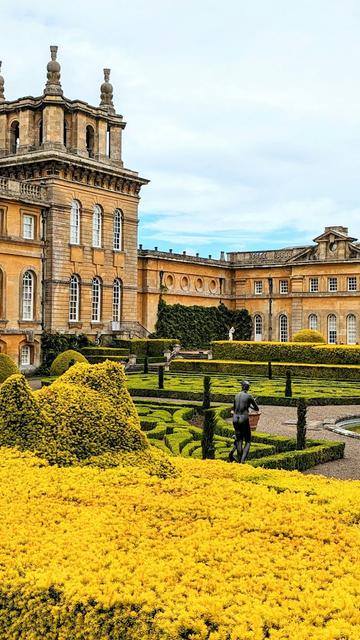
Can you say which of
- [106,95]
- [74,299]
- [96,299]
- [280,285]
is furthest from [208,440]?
[280,285]

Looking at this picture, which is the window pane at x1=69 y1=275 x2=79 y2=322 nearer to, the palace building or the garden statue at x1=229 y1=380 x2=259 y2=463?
the palace building

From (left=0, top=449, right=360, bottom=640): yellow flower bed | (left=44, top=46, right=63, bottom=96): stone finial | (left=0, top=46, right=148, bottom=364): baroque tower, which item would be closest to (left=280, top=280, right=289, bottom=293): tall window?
(left=0, top=46, right=148, bottom=364): baroque tower

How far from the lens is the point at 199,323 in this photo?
51688 millimetres

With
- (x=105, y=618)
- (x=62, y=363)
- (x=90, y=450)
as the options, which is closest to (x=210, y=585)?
(x=105, y=618)

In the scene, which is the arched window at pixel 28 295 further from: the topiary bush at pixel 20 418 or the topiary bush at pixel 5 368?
the topiary bush at pixel 20 418

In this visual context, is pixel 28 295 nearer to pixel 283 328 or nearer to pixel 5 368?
pixel 5 368

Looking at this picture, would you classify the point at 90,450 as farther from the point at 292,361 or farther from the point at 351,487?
the point at 292,361

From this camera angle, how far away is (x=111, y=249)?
130 ft

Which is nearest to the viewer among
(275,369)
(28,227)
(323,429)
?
(323,429)

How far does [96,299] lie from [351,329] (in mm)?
20812

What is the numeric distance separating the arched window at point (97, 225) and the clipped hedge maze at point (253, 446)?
73.5ft

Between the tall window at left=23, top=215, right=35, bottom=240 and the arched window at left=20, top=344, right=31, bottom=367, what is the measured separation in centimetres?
525

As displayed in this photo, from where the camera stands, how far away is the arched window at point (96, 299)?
38750mm

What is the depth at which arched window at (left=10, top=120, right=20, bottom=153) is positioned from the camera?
38.5 meters
